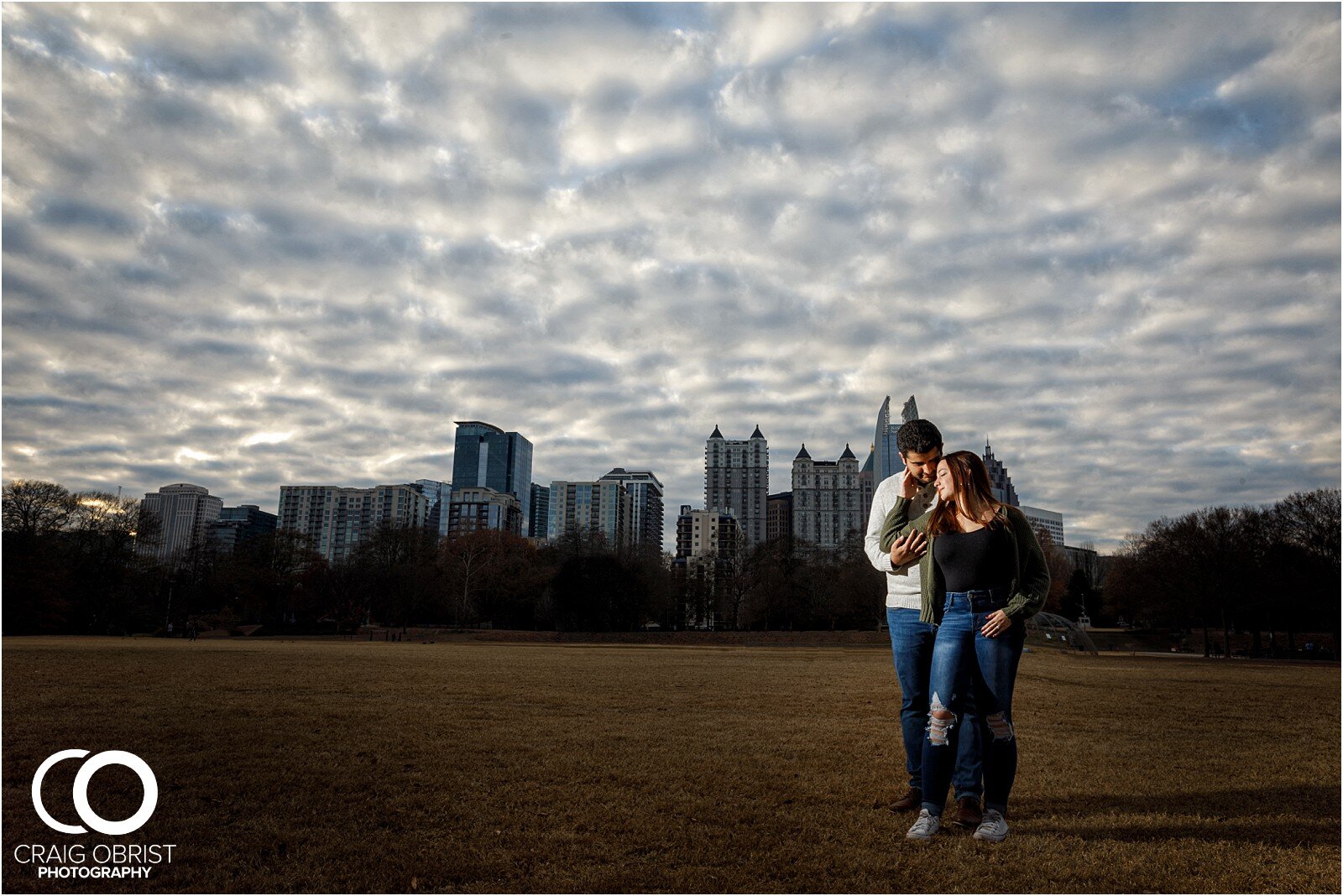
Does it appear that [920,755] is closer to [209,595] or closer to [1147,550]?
[1147,550]

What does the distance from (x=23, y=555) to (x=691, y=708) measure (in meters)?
47.3

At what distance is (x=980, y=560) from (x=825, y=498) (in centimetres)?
18213

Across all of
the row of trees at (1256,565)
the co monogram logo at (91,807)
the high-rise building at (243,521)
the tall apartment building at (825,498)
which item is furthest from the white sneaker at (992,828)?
the tall apartment building at (825,498)

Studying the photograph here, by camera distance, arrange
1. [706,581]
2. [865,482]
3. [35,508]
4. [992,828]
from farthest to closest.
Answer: [865,482] → [706,581] → [35,508] → [992,828]

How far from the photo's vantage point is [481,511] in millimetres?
168750

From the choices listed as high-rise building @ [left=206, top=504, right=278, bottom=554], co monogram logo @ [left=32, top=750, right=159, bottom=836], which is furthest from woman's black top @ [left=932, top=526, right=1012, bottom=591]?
high-rise building @ [left=206, top=504, right=278, bottom=554]

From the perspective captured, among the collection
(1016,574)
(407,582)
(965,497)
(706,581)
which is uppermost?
(706,581)

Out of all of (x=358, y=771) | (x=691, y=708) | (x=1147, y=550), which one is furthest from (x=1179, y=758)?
(x=1147, y=550)

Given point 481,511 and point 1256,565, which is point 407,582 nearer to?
point 1256,565

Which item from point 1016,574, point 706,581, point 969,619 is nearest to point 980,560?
point 1016,574

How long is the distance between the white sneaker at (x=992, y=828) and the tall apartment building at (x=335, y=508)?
18042 centimetres

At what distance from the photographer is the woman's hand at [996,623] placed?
4273 mm

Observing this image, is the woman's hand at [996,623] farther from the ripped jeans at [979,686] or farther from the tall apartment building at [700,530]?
the tall apartment building at [700,530]

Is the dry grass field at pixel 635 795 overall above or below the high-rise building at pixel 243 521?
below
